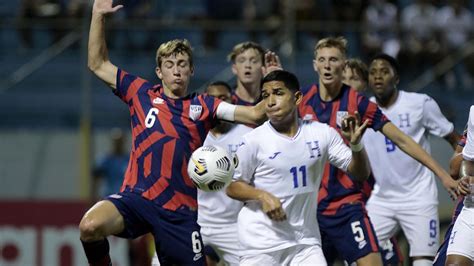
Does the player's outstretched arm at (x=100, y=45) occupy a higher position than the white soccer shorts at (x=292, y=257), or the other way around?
the player's outstretched arm at (x=100, y=45)

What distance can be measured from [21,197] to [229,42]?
3949 mm

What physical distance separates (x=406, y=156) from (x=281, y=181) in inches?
103

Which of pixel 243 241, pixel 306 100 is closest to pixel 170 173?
pixel 243 241

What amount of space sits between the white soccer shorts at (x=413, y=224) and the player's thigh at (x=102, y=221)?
353 centimetres

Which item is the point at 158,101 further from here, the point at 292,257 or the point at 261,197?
the point at 292,257

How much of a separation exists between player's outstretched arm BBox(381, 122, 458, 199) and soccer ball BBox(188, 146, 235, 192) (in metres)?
1.79

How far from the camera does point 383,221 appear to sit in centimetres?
1119

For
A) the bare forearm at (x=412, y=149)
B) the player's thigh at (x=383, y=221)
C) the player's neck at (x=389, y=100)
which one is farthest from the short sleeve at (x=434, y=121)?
the bare forearm at (x=412, y=149)

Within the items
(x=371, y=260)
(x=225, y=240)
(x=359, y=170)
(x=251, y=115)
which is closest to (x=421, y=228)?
(x=371, y=260)

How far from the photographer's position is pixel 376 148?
37.2 ft

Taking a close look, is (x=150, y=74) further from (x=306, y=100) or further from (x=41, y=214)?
(x=306, y=100)

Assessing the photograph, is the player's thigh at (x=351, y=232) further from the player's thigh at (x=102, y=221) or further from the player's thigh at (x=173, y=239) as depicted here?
the player's thigh at (x=102, y=221)

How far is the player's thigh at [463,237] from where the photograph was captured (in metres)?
8.26

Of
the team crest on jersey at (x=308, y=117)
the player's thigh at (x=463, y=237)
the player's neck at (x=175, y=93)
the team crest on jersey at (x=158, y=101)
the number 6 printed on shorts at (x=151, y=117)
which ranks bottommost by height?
the player's thigh at (x=463, y=237)
